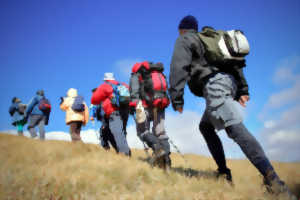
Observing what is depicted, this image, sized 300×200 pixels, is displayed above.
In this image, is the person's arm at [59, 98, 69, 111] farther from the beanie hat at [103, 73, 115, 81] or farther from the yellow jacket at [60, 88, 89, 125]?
the beanie hat at [103, 73, 115, 81]

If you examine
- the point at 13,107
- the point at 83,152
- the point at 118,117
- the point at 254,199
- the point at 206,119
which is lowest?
the point at 254,199

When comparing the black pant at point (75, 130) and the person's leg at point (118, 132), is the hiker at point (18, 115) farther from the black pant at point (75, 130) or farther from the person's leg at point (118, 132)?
the person's leg at point (118, 132)

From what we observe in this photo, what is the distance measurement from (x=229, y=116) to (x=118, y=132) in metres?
2.84

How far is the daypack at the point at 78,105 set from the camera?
718cm

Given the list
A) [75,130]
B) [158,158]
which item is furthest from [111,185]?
[75,130]

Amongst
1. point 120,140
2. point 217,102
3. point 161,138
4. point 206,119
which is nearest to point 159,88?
point 161,138

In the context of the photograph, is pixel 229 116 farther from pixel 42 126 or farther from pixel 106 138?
pixel 42 126

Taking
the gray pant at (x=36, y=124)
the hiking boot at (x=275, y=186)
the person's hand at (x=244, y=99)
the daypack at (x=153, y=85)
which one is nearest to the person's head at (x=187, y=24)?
the person's hand at (x=244, y=99)

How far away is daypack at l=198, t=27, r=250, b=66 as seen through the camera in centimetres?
307

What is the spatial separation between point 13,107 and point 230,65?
38.8 feet

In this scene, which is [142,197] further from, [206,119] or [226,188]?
[206,119]

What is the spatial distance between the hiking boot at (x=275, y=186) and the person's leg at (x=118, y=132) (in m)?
3.13

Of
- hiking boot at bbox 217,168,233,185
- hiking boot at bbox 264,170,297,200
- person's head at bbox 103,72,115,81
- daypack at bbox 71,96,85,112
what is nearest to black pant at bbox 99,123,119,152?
daypack at bbox 71,96,85,112

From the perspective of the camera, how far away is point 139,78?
5230 mm
